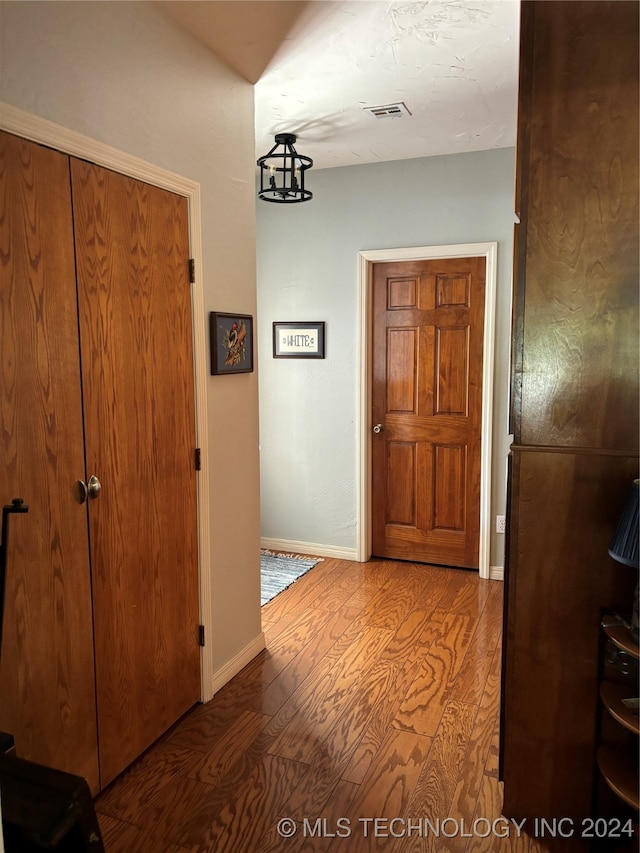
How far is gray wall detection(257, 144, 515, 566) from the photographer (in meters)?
3.86

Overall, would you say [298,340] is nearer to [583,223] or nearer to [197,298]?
[197,298]

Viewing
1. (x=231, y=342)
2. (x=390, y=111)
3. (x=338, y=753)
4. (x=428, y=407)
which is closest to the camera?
(x=338, y=753)

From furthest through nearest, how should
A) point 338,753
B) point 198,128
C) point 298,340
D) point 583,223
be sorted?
1. point 298,340
2. point 198,128
3. point 338,753
4. point 583,223

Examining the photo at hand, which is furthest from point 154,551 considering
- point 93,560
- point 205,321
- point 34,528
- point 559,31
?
point 559,31

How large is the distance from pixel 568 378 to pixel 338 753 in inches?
62.6

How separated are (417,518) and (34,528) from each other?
2932mm

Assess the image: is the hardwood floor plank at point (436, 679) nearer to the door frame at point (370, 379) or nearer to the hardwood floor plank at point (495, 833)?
the hardwood floor plank at point (495, 833)

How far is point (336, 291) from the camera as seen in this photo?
4242 mm

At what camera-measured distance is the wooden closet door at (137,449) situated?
6.57 feet

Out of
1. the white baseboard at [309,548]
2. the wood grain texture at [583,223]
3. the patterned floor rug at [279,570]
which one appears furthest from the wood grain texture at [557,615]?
the white baseboard at [309,548]

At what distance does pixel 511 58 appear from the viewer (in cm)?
254

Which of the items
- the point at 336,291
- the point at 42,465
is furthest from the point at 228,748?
the point at 336,291

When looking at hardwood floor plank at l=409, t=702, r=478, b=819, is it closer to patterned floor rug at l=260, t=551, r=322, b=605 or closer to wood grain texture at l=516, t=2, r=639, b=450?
wood grain texture at l=516, t=2, r=639, b=450

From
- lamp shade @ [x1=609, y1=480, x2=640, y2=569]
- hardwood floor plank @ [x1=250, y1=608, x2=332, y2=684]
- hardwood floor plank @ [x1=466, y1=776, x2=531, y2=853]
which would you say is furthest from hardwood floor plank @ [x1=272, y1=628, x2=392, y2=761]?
Answer: lamp shade @ [x1=609, y1=480, x2=640, y2=569]
